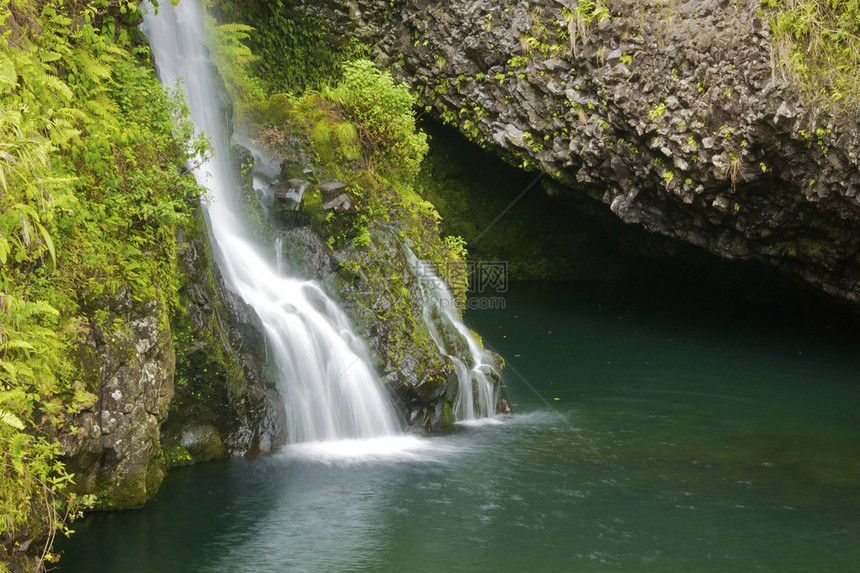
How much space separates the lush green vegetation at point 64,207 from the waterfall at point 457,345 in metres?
3.86

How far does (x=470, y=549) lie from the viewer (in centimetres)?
660

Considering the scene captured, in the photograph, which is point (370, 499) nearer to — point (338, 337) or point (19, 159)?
point (338, 337)

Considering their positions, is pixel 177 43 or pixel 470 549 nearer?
pixel 470 549

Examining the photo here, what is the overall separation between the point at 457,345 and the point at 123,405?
17.2ft

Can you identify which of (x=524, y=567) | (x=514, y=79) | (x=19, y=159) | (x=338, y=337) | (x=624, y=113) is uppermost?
(x=514, y=79)

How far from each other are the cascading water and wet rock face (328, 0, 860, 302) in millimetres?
5384

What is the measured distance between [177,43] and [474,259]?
1052 cm

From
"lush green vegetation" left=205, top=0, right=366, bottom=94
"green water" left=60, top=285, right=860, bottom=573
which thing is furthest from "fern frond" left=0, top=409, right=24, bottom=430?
"lush green vegetation" left=205, top=0, right=366, bottom=94

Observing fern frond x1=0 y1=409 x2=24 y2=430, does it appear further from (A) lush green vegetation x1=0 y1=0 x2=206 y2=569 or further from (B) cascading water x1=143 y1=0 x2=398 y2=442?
(B) cascading water x1=143 y1=0 x2=398 y2=442

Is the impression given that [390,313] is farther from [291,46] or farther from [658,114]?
[291,46]

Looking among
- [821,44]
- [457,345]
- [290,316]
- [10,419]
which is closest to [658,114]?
[821,44]

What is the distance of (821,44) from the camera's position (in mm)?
10414

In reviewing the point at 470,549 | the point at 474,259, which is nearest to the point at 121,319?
the point at 470,549

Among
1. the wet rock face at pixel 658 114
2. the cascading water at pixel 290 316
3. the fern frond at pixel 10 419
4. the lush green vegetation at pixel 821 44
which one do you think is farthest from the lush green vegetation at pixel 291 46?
the fern frond at pixel 10 419
